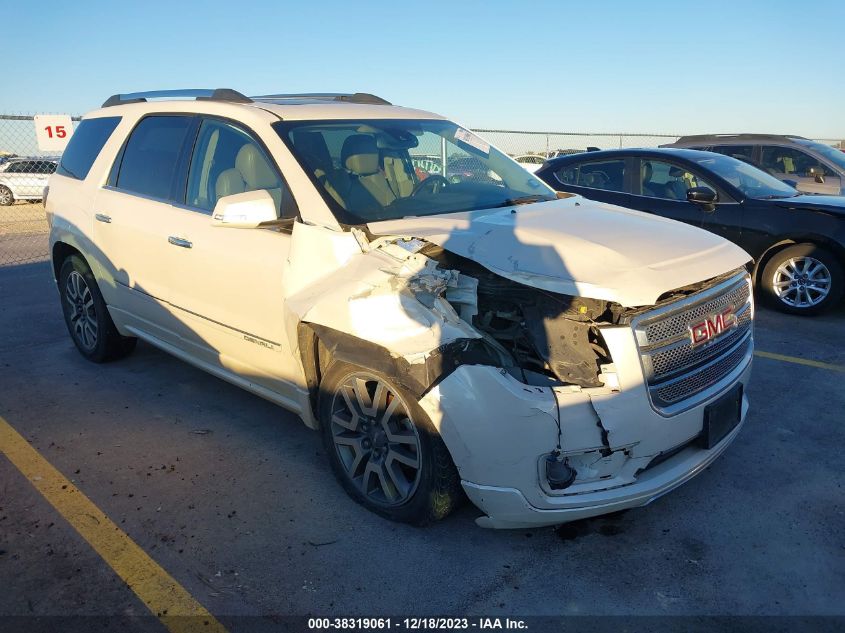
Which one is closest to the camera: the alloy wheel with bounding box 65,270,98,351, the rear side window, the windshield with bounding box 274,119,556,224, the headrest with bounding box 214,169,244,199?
the windshield with bounding box 274,119,556,224

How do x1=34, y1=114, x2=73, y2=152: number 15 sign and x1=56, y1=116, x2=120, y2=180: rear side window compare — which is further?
x1=34, y1=114, x2=73, y2=152: number 15 sign

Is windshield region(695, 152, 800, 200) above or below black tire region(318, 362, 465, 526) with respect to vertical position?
above

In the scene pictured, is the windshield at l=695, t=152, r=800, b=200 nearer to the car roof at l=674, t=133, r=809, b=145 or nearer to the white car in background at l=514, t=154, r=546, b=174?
the car roof at l=674, t=133, r=809, b=145

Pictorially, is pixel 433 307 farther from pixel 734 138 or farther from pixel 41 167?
pixel 41 167

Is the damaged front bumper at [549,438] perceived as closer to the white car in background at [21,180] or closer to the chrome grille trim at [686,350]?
the chrome grille trim at [686,350]

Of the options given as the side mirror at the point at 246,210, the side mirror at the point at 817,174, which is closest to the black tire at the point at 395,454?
the side mirror at the point at 246,210

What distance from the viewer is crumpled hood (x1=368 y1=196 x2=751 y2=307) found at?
2729 mm

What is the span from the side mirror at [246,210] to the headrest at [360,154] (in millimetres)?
531

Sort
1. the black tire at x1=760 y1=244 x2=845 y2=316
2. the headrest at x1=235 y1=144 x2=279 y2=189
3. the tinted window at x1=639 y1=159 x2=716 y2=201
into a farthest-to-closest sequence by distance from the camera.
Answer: the tinted window at x1=639 y1=159 x2=716 y2=201
the black tire at x1=760 y1=244 x2=845 y2=316
the headrest at x1=235 y1=144 x2=279 y2=189

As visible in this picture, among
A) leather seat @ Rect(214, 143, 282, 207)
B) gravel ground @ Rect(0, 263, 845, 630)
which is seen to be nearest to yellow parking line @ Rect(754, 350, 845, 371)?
gravel ground @ Rect(0, 263, 845, 630)

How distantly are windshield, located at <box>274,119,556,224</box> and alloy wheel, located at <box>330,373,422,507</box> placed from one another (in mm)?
855

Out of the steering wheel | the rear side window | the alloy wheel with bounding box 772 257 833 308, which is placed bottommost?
the alloy wheel with bounding box 772 257 833 308

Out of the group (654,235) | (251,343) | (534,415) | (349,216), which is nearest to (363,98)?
(349,216)

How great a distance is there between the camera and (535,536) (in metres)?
3.08
